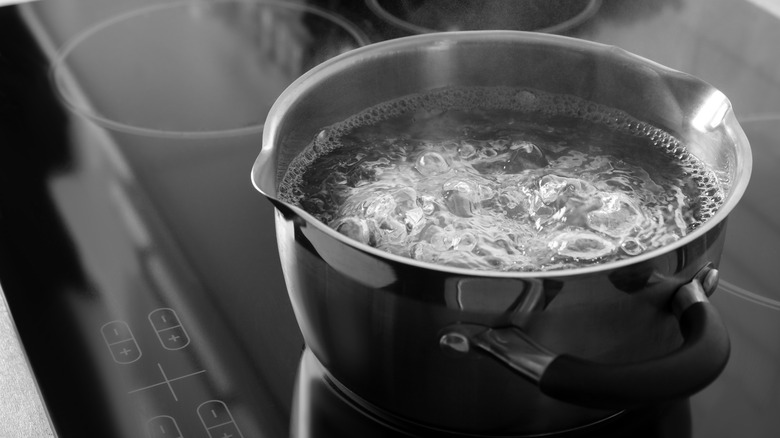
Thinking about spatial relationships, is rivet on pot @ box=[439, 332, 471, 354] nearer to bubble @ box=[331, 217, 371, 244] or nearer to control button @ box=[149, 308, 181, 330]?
bubble @ box=[331, 217, 371, 244]

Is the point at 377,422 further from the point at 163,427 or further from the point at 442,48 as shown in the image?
the point at 442,48

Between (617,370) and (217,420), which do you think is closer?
(617,370)

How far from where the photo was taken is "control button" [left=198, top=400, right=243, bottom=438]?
58 cm

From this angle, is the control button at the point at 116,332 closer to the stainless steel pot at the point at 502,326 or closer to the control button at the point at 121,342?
the control button at the point at 121,342

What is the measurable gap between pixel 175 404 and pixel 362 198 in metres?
0.19

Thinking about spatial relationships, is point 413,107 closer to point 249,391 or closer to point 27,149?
point 249,391

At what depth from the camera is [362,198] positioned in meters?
0.64

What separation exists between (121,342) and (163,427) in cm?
9

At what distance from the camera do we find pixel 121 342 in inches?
25.4

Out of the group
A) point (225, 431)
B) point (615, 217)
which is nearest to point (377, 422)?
point (225, 431)

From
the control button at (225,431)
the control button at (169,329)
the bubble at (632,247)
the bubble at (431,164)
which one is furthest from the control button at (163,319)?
the bubble at (632,247)

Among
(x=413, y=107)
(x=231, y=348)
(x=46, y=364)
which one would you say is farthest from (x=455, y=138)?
(x=46, y=364)

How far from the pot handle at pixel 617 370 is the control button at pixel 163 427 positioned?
22 cm

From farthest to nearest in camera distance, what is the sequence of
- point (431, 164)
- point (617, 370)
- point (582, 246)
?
point (431, 164), point (582, 246), point (617, 370)
